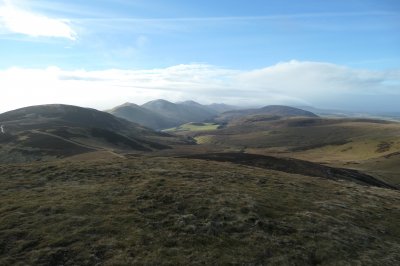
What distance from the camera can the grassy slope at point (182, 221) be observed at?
22500 mm

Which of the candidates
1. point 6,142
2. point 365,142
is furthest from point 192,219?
point 365,142

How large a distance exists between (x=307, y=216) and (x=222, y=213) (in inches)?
281

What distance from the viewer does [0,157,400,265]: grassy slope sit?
73.8 ft

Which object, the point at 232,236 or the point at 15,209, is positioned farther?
the point at 15,209

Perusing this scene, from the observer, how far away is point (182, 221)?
27.3 meters

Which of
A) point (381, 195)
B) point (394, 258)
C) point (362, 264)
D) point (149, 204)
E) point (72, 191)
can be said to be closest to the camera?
point (362, 264)

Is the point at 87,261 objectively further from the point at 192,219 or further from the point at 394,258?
the point at 394,258

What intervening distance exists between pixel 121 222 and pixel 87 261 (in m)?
5.77

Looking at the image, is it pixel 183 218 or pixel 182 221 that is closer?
pixel 182 221

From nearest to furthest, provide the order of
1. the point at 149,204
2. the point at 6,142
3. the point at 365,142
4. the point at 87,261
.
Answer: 1. the point at 87,261
2. the point at 149,204
3. the point at 6,142
4. the point at 365,142

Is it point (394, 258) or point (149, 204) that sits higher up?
point (149, 204)

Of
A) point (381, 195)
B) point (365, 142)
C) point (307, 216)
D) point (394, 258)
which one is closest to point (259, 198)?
point (307, 216)

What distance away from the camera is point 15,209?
2852 centimetres

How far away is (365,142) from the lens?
189 m
